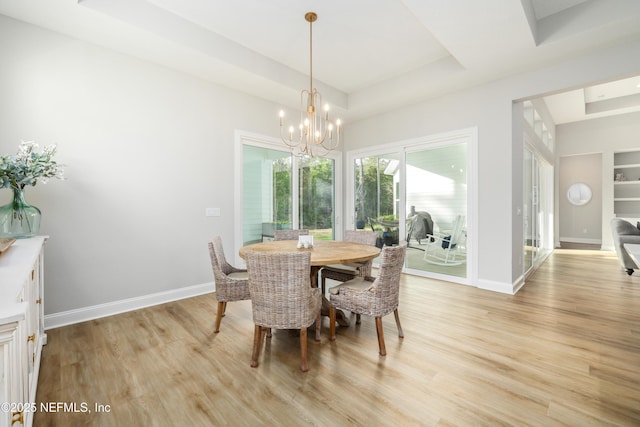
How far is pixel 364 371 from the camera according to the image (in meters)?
1.94

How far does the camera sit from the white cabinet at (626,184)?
693 centimetres

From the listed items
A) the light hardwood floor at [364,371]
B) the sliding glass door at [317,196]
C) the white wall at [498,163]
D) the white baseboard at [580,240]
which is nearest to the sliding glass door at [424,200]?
the white wall at [498,163]

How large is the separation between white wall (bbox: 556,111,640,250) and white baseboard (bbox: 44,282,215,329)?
30.1 feet

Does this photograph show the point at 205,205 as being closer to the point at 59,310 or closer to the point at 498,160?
the point at 59,310

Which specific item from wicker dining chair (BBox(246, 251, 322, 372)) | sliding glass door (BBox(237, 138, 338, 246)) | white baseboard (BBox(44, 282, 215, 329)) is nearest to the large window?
sliding glass door (BBox(237, 138, 338, 246))

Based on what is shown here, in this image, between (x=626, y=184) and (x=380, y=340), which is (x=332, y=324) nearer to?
(x=380, y=340)

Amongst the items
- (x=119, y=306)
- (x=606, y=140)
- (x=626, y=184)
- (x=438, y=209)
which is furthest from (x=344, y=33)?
(x=626, y=184)

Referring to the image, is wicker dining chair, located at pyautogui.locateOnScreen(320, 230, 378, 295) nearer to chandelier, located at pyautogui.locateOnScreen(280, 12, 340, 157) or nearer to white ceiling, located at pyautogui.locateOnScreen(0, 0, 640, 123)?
chandelier, located at pyautogui.locateOnScreen(280, 12, 340, 157)

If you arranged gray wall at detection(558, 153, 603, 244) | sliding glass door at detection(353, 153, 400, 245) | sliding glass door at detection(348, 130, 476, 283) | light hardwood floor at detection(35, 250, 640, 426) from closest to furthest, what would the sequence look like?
light hardwood floor at detection(35, 250, 640, 426), sliding glass door at detection(348, 130, 476, 283), sliding glass door at detection(353, 153, 400, 245), gray wall at detection(558, 153, 603, 244)

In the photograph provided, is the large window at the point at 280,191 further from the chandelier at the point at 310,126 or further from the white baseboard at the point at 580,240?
the white baseboard at the point at 580,240

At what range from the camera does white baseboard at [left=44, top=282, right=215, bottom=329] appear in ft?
8.76

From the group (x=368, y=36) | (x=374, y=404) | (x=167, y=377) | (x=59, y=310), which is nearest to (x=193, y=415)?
(x=167, y=377)

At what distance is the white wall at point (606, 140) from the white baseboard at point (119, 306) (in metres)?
9.17

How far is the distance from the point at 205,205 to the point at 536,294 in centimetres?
448
